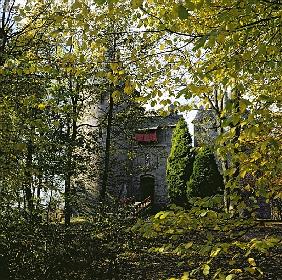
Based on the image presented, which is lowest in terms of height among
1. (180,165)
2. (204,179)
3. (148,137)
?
(204,179)

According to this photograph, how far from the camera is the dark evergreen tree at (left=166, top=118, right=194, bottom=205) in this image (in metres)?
26.4

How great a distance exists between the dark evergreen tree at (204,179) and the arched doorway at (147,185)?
27.3 ft

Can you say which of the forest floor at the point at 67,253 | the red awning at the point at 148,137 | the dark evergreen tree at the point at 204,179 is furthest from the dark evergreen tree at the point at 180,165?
the forest floor at the point at 67,253

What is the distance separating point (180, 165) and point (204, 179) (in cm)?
251

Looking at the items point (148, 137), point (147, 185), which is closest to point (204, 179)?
point (147, 185)

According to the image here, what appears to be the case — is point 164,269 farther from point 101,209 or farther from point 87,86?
point 87,86

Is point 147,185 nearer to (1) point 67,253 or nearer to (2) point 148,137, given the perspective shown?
(2) point 148,137

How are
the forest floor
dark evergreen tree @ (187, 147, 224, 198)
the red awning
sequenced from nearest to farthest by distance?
the forest floor, dark evergreen tree @ (187, 147, 224, 198), the red awning

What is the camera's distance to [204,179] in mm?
Result: 24906

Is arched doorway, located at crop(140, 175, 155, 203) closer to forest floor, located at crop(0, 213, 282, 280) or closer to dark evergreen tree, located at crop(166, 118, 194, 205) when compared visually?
dark evergreen tree, located at crop(166, 118, 194, 205)

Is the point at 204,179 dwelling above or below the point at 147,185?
above

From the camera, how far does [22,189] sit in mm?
7715

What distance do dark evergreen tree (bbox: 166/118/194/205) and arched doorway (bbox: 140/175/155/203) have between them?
620 cm

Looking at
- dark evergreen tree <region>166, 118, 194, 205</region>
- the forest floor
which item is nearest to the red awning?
dark evergreen tree <region>166, 118, 194, 205</region>
